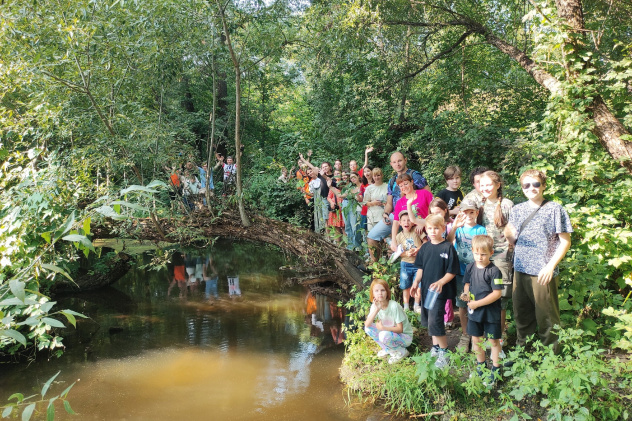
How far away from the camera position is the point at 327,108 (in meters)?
13.3

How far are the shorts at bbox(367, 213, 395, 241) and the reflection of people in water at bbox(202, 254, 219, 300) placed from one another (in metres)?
3.07

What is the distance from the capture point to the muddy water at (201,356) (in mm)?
4410

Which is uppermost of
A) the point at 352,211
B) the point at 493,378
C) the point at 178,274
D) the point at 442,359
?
the point at 352,211

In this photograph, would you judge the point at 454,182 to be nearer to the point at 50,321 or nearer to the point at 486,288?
the point at 486,288

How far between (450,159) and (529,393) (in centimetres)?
662

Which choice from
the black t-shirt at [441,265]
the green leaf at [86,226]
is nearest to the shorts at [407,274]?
the black t-shirt at [441,265]

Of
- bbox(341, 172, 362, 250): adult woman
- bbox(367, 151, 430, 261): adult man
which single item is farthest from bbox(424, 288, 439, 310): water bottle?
bbox(341, 172, 362, 250): adult woman

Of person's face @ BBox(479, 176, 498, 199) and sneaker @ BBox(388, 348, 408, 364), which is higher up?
person's face @ BBox(479, 176, 498, 199)

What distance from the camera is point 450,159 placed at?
9656mm

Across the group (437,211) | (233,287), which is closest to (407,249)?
(437,211)

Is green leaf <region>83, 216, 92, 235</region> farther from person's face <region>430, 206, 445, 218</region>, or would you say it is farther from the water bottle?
person's face <region>430, 206, 445, 218</region>

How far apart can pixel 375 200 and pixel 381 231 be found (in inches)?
26.2

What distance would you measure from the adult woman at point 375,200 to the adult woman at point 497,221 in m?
2.52

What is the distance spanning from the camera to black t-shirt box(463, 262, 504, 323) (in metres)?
3.96
